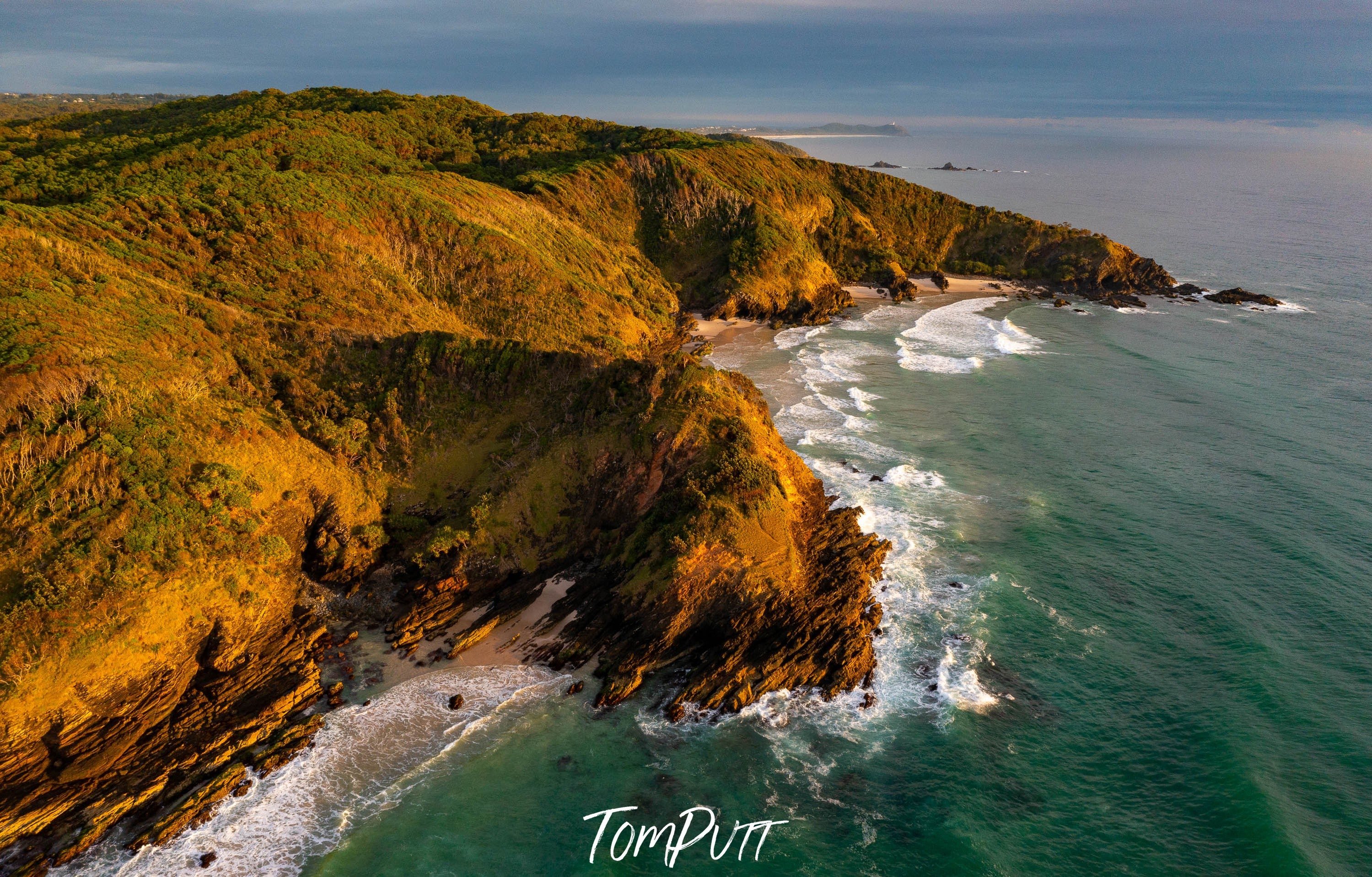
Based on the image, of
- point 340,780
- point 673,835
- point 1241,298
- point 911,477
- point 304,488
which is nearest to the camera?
point 673,835

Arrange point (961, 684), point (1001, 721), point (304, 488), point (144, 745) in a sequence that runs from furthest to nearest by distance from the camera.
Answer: point (304, 488) → point (961, 684) → point (1001, 721) → point (144, 745)

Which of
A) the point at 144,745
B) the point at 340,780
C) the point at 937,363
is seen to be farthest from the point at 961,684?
the point at 937,363

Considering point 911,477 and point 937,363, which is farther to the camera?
point 937,363

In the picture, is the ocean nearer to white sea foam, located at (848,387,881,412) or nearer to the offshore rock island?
the offshore rock island

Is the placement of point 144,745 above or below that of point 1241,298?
below

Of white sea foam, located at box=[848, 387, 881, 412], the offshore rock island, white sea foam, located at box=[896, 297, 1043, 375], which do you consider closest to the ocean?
the offshore rock island

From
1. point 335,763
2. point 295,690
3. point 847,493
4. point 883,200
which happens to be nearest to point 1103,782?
point 847,493

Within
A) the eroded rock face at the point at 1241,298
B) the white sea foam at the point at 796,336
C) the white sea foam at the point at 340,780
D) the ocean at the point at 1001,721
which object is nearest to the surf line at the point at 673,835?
the ocean at the point at 1001,721

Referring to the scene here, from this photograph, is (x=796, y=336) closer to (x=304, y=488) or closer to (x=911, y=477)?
(x=911, y=477)
